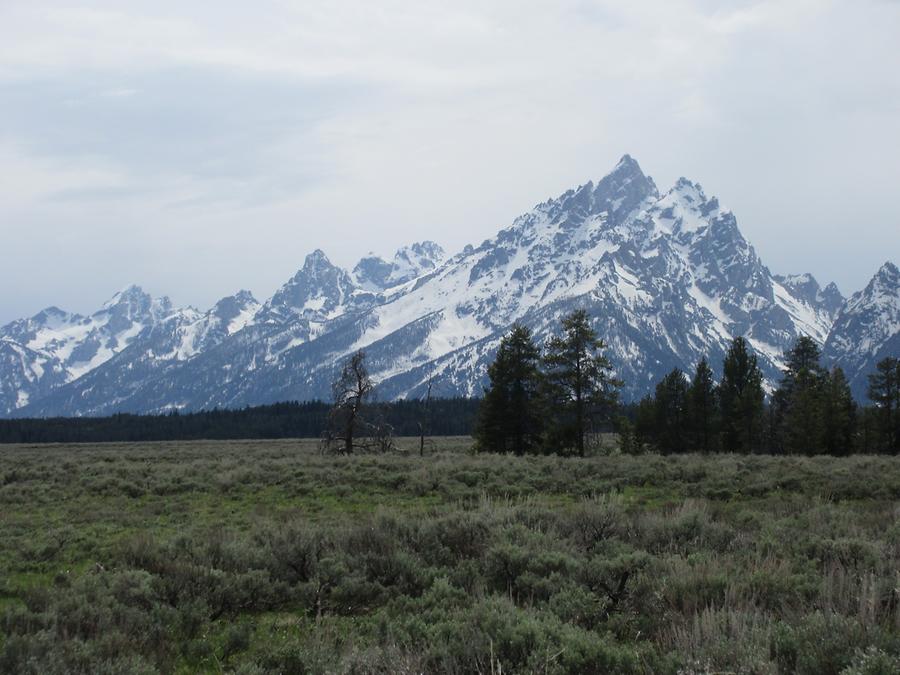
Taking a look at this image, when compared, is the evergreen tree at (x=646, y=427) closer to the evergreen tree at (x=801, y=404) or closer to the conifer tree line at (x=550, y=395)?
the evergreen tree at (x=801, y=404)

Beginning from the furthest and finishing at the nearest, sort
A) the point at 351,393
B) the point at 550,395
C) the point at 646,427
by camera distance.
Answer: the point at 646,427 < the point at 351,393 < the point at 550,395

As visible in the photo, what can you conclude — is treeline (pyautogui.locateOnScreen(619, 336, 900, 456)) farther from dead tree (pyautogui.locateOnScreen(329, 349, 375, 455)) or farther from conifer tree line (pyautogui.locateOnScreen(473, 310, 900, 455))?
dead tree (pyautogui.locateOnScreen(329, 349, 375, 455))

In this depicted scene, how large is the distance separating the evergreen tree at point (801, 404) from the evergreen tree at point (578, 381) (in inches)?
659

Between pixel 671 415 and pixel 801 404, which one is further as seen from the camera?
pixel 671 415

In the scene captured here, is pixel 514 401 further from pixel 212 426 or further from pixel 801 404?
pixel 212 426

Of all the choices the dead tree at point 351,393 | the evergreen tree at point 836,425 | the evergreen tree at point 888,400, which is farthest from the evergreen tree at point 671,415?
the dead tree at point 351,393

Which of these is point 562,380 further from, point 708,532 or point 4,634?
point 4,634

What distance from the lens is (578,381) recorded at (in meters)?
36.2

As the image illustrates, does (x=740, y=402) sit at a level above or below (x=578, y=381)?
below

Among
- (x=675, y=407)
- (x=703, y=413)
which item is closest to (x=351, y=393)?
(x=703, y=413)

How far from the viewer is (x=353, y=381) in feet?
119

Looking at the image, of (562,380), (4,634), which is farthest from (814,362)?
(4,634)

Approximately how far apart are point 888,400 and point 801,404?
9960 millimetres

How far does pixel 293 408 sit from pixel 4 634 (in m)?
194
